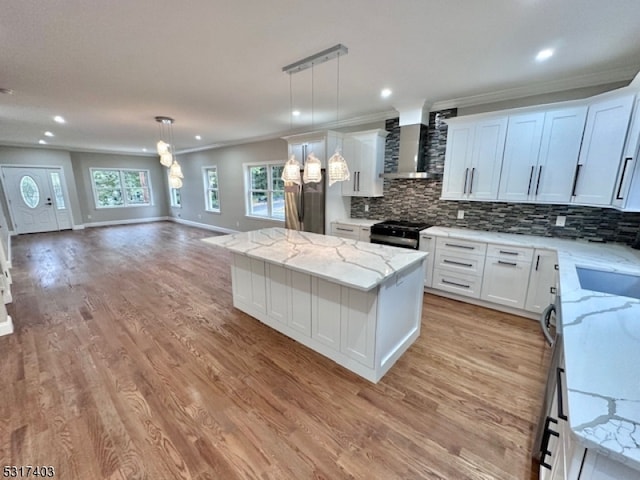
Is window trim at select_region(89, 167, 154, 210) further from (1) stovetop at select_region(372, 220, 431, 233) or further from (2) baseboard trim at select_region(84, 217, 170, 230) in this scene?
(1) stovetop at select_region(372, 220, 431, 233)

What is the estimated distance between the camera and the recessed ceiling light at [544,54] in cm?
225

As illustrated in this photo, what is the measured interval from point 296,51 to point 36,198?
9.62m

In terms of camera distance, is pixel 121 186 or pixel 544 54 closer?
pixel 544 54

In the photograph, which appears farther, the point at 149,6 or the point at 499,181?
the point at 499,181

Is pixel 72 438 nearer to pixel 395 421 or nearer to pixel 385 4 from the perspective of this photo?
pixel 395 421

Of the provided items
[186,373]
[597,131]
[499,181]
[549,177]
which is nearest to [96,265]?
[186,373]

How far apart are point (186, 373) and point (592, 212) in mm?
4352

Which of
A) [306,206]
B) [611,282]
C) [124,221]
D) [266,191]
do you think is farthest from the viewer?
[124,221]

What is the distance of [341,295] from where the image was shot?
2146 mm

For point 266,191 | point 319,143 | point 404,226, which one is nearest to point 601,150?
point 404,226

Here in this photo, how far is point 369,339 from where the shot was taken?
2045 millimetres

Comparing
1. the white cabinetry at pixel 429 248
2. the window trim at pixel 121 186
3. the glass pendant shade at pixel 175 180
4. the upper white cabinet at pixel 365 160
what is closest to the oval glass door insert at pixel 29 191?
the window trim at pixel 121 186

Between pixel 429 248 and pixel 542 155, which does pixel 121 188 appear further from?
pixel 542 155

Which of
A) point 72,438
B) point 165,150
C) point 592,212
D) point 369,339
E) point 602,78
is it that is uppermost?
point 602,78
